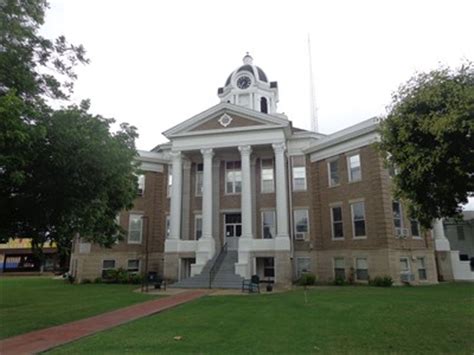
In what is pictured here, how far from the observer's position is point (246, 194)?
2498 centimetres

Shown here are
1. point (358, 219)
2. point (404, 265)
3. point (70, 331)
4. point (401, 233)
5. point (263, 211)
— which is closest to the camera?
point (70, 331)

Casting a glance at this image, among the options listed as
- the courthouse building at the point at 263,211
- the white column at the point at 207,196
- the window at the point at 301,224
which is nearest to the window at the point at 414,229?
the courthouse building at the point at 263,211

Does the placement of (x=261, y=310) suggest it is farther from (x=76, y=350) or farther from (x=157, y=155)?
(x=157, y=155)

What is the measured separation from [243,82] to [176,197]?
14644 mm

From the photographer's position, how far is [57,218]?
11156mm

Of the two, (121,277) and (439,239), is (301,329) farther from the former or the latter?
(439,239)

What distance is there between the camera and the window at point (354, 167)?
23734 mm

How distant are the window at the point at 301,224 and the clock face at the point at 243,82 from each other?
1450 cm

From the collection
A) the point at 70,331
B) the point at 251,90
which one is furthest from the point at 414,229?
the point at 70,331

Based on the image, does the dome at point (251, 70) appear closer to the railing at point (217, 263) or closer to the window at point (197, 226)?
the window at point (197, 226)

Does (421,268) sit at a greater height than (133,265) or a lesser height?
lesser

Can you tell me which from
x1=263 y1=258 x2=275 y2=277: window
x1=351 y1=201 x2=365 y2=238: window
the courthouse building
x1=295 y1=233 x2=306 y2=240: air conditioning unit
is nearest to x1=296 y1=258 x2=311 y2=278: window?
the courthouse building

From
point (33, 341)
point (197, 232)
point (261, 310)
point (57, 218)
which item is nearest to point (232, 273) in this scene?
point (197, 232)

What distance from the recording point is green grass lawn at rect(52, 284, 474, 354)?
7625 millimetres
